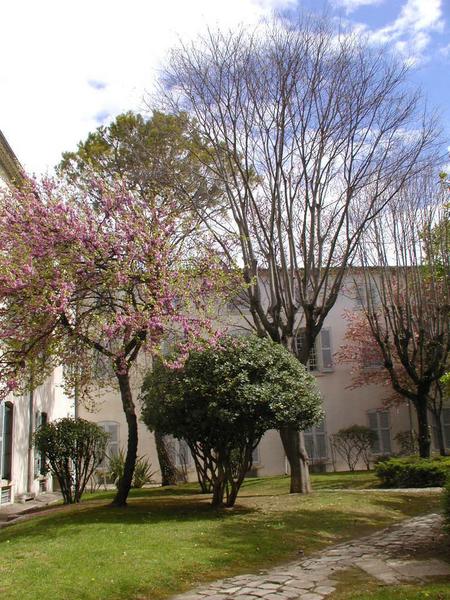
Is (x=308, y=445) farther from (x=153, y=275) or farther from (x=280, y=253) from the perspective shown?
(x=153, y=275)

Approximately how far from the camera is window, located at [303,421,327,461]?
2258 centimetres

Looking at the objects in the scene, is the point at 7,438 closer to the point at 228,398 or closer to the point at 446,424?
the point at 228,398

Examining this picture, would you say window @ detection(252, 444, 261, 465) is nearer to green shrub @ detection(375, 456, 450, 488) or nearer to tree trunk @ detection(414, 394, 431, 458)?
tree trunk @ detection(414, 394, 431, 458)

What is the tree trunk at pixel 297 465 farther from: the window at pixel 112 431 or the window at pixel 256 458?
the window at pixel 112 431

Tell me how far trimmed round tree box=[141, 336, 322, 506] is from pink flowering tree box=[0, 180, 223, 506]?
0.63 m

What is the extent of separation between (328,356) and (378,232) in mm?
7560

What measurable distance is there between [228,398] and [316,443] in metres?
14.0

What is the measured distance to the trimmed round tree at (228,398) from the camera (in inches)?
387

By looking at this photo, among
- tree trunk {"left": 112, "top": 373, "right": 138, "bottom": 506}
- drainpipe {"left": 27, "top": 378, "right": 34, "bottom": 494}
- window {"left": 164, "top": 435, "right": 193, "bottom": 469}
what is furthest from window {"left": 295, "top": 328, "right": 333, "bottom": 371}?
tree trunk {"left": 112, "top": 373, "right": 138, "bottom": 506}

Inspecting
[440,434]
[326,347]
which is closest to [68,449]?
[326,347]

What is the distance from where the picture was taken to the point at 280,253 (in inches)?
547

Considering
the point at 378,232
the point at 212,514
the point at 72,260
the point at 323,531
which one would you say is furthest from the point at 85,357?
the point at 378,232

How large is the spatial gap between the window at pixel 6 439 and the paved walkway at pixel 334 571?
8.83m

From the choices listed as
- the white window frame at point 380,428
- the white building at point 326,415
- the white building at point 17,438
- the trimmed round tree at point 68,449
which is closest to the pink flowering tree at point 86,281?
the trimmed round tree at point 68,449
